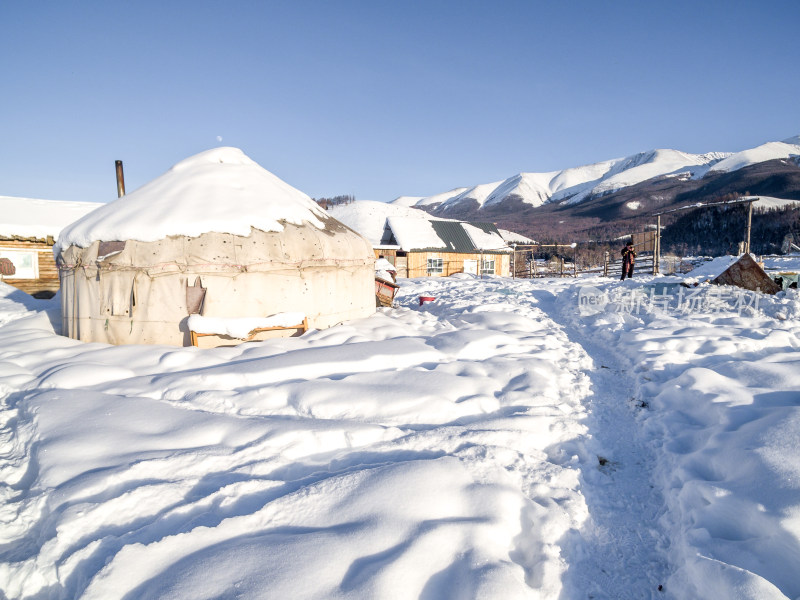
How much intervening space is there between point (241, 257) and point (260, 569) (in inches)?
191

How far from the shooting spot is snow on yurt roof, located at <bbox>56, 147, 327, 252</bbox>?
577 cm

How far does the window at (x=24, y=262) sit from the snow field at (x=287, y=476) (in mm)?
12117

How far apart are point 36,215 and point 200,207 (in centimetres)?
1412

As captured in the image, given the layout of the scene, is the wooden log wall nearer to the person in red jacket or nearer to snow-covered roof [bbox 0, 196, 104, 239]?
snow-covered roof [bbox 0, 196, 104, 239]

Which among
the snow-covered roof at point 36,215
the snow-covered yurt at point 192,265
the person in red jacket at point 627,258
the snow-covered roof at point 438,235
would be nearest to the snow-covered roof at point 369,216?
the snow-covered roof at point 438,235

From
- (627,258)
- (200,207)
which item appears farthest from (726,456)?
(627,258)

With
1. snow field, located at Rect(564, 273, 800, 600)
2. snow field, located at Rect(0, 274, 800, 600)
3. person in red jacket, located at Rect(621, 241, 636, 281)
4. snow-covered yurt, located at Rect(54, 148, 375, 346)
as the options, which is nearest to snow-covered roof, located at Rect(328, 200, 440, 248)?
person in red jacket, located at Rect(621, 241, 636, 281)

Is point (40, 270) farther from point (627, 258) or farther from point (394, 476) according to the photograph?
point (627, 258)

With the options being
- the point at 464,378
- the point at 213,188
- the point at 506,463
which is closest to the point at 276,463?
the point at 506,463

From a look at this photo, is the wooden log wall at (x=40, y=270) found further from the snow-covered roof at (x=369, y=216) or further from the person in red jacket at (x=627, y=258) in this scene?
the person in red jacket at (x=627, y=258)

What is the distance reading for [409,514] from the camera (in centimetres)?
205

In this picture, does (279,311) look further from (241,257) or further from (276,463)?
(276,463)

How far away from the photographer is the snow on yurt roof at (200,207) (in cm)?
577

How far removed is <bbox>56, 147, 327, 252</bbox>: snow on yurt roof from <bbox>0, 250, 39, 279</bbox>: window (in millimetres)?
9757
